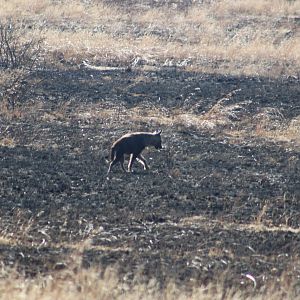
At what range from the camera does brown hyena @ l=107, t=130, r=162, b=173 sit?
523 inches

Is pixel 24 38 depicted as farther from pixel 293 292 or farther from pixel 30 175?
pixel 293 292

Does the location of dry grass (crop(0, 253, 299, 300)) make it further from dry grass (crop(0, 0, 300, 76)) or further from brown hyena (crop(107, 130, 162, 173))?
dry grass (crop(0, 0, 300, 76))

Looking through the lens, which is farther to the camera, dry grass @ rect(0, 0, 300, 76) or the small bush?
dry grass @ rect(0, 0, 300, 76)

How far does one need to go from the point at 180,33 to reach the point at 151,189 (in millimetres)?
15185

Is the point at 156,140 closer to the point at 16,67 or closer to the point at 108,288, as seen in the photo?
the point at 108,288

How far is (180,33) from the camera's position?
27.1 m

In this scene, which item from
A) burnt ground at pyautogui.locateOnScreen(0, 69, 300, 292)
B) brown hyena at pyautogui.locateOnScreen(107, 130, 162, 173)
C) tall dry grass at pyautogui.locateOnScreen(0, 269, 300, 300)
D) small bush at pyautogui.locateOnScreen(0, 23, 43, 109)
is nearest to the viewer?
tall dry grass at pyautogui.locateOnScreen(0, 269, 300, 300)

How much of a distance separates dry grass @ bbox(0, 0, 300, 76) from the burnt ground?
2913 millimetres

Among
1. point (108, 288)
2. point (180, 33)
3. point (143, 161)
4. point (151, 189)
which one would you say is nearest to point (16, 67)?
point (143, 161)

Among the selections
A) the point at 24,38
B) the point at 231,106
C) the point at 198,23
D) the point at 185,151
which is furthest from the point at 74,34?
the point at 185,151

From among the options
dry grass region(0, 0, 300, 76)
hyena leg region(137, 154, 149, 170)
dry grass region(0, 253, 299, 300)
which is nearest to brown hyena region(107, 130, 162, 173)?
hyena leg region(137, 154, 149, 170)

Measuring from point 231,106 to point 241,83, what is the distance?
103 inches

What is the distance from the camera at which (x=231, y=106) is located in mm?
18000

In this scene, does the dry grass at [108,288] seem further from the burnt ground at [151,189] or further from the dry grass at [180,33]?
the dry grass at [180,33]
